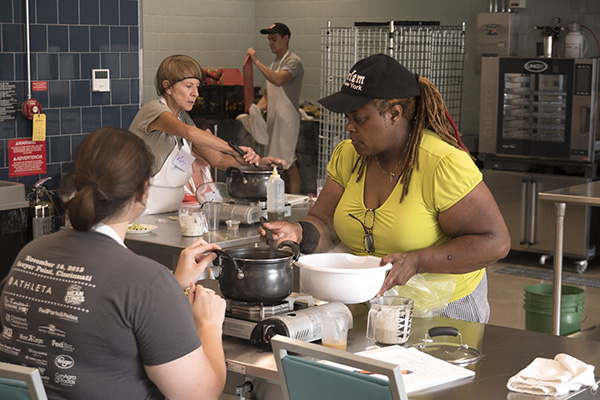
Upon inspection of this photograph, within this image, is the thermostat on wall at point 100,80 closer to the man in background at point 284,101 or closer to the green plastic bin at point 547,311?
the green plastic bin at point 547,311

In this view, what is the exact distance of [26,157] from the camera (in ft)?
15.3

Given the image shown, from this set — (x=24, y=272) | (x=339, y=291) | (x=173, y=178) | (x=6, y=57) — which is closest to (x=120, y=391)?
(x=24, y=272)

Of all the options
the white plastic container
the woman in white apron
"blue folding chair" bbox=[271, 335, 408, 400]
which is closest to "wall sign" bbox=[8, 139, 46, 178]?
the woman in white apron

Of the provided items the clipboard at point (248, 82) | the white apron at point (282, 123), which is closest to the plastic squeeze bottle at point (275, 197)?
the clipboard at point (248, 82)

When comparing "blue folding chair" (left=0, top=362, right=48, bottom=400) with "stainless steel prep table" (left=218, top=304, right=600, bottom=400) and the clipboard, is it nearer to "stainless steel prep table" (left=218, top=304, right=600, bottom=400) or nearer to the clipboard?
"stainless steel prep table" (left=218, top=304, right=600, bottom=400)

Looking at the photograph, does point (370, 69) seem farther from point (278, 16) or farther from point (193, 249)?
point (278, 16)

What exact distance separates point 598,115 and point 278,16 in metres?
4.22

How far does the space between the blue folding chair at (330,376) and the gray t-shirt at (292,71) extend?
6.12 metres

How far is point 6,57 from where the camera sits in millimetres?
4504

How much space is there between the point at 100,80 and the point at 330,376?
12.1ft

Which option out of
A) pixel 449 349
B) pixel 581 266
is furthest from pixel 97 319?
pixel 581 266

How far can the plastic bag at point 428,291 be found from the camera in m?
2.52

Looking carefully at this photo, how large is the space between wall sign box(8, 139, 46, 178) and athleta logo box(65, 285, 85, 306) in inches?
122

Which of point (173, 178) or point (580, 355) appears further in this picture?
point (173, 178)
